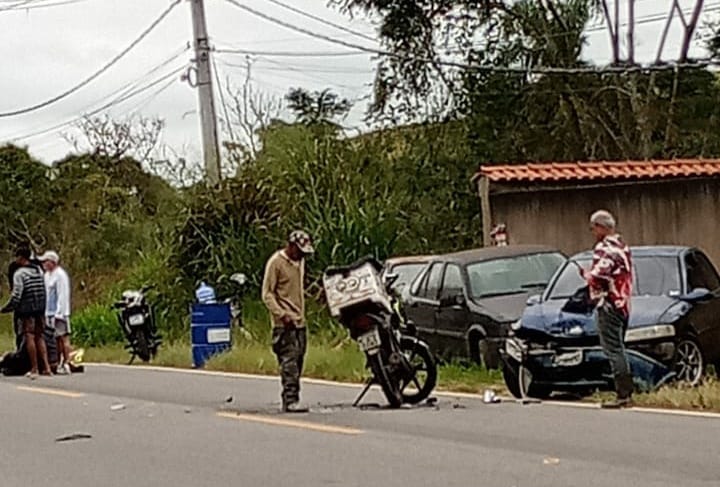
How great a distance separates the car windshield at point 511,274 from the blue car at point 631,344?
7.46 ft

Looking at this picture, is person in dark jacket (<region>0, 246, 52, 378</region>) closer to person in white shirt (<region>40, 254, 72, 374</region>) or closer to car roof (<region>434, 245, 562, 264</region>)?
person in white shirt (<region>40, 254, 72, 374</region>)

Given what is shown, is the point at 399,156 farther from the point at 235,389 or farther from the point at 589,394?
the point at 589,394

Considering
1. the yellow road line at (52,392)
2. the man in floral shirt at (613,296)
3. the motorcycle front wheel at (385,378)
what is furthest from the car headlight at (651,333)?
the yellow road line at (52,392)

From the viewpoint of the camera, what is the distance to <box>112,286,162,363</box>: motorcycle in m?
23.8

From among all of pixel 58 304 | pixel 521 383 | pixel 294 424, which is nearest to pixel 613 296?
pixel 521 383

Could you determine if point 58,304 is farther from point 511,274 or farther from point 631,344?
point 631,344

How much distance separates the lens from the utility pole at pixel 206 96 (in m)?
27.1

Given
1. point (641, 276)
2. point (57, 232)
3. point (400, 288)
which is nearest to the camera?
point (641, 276)

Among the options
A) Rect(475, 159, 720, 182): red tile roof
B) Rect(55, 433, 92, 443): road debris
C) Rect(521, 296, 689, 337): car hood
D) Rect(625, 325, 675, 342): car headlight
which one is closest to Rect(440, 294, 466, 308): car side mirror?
Rect(521, 296, 689, 337): car hood

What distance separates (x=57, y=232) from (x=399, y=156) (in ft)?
43.4

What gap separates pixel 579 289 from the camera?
1559 cm

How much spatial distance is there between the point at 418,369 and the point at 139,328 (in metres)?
9.97

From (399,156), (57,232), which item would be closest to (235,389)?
(399,156)

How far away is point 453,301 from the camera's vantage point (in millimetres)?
17844
